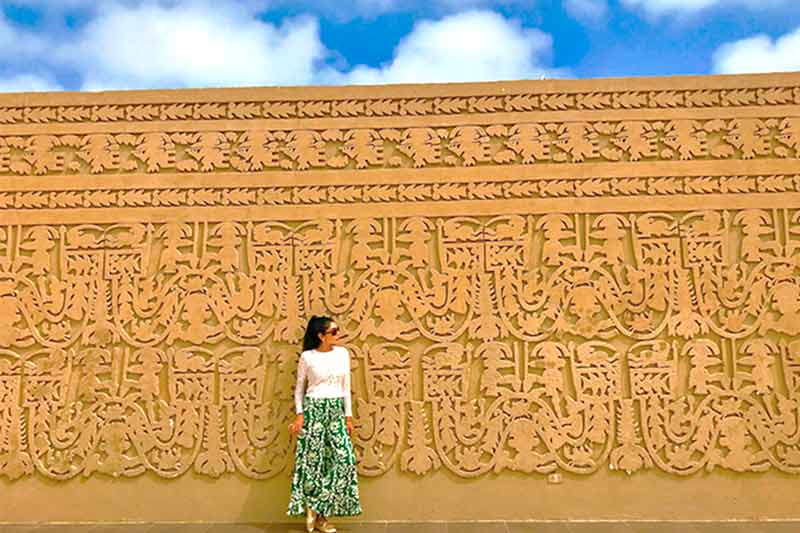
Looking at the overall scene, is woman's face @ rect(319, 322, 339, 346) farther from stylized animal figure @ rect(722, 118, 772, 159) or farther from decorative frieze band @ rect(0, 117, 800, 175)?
stylized animal figure @ rect(722, 118, 772, 159)

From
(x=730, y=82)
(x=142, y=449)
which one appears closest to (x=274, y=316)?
(x=142, y=449)

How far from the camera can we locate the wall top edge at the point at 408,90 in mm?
3977

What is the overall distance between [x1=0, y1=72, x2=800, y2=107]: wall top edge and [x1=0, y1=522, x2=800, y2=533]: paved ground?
2501 mm

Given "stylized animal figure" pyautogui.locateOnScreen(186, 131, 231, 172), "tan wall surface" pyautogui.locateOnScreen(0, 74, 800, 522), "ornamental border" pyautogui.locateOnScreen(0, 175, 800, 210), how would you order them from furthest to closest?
"stylized animal figure" pyautogui.locateOnScreen(186, 131, 231, 172)
"ornamental border" pyautogui.locateOnScreen(0, 175, 800, 210)
"tan wall surface" pyautogui.locateOnScreen(0, 74, 800, 522)

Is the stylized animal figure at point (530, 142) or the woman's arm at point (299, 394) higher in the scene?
the stylized animal figure at point (530, 142)

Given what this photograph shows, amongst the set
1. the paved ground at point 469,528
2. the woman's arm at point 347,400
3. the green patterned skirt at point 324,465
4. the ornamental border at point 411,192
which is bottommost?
the paved ground at point 469,528

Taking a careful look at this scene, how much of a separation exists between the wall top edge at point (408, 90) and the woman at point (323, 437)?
4.73 feet

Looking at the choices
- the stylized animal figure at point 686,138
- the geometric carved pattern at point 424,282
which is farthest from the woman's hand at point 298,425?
the stylized animal figure at point 686,138

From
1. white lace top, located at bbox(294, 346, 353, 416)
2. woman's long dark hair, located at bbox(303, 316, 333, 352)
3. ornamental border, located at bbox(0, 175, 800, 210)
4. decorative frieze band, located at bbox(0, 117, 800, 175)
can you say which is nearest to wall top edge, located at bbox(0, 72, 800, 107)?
decorative frieze band, located at bbox(0, 117, 800, 175)

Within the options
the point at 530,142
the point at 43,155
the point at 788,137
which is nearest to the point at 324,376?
the point at 530,142

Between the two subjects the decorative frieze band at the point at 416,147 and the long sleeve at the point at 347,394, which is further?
the decorative frieze band at the point at 416,147

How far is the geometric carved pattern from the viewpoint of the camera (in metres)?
3.75

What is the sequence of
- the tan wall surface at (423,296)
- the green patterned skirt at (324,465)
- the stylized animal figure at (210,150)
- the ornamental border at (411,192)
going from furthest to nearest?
the stylized animal figure at (210,150) → the ornamental border at (411,192) → the tan wall surface at (423,296) → the green patterned skirt at (324,465)

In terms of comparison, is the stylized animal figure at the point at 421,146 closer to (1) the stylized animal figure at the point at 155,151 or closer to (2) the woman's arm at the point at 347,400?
(2) the woman's arm at the point at 347,400
